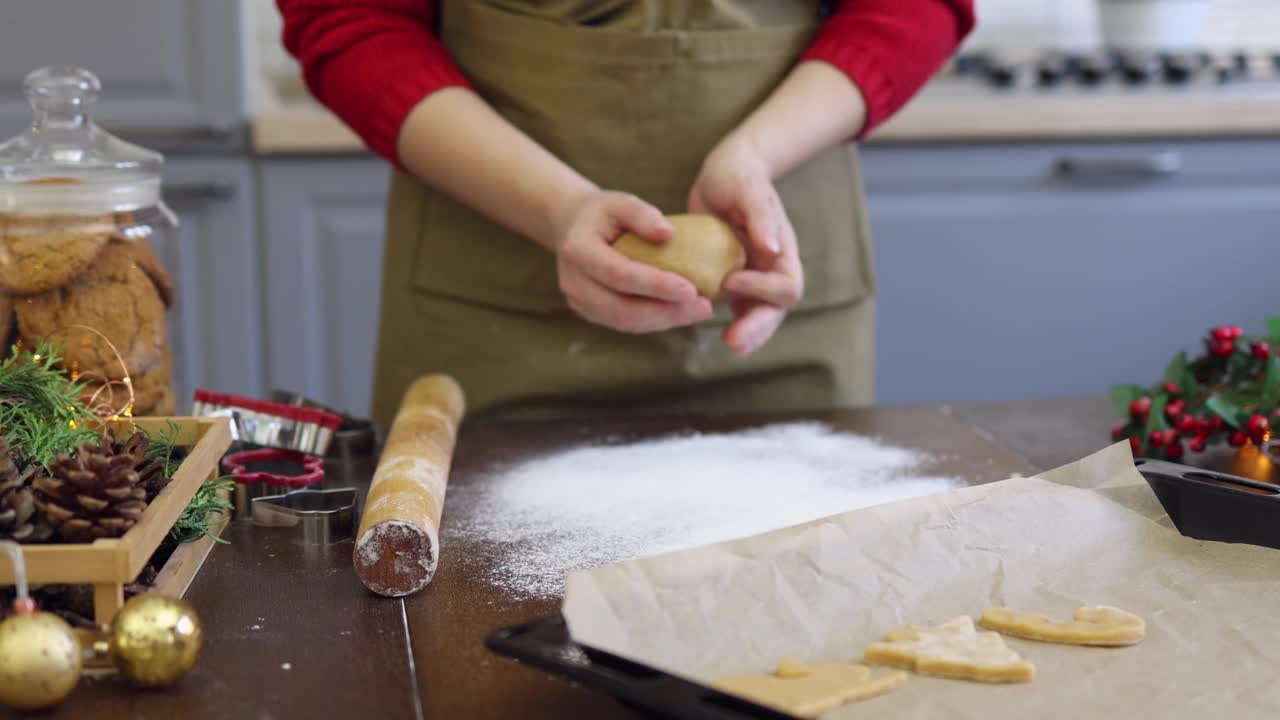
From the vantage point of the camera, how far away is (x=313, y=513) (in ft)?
2.30

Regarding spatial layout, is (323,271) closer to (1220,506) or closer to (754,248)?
(754,248)

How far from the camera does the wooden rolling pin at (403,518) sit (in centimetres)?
62

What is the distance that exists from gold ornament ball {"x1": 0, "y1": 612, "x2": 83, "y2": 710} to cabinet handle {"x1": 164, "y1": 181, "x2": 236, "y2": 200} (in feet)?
5.02

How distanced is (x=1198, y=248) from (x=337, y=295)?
1.43 m

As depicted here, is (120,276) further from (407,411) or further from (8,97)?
(8,97)

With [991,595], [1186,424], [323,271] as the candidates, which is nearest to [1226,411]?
[1186,424]

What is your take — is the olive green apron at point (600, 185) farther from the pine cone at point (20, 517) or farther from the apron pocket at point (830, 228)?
the pine cone at point (20, 517)

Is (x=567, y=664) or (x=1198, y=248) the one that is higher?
(x=567, y=664)

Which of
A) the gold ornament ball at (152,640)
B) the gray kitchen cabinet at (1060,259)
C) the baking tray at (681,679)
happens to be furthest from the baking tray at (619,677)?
the gray kitchen cabinet at (1060,259)

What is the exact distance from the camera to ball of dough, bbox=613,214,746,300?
0.87 m

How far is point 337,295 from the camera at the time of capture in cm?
201

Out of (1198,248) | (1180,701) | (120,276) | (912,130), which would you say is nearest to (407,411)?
(120,276)

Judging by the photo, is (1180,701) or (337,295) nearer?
(1180,701)

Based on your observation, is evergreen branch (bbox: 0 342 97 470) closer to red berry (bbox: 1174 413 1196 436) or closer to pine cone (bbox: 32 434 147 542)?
pine cone (bbox: 32 434 147 542)
